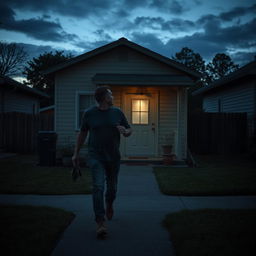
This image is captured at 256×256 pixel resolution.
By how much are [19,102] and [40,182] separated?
14.6 metres

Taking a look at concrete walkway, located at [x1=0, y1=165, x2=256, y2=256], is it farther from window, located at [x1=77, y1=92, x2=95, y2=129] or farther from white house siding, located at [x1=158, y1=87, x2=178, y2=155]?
window, located at [x1=77, y1=92, x2=95, y2=129]

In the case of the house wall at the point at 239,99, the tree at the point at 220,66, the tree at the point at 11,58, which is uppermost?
the tree at the point at 220,66

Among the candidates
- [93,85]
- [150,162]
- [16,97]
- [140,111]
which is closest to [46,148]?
[93,85]

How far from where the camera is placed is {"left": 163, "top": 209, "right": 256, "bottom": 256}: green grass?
3430mm

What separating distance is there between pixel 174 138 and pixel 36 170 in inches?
227

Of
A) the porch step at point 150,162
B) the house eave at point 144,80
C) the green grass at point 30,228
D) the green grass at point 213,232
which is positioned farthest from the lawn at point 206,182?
the house eave at point 144,80

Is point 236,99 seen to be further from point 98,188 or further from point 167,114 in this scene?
point 98,188

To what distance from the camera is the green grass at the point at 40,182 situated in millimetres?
6754

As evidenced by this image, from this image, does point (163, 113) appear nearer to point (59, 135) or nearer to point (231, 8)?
point (59, 135)

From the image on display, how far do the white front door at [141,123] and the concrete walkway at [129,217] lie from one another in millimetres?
4736

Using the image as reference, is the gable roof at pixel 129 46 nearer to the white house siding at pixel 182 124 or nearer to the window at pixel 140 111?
the white house siding at pixel 182 124

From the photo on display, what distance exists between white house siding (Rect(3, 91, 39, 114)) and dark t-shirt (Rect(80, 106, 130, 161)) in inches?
617

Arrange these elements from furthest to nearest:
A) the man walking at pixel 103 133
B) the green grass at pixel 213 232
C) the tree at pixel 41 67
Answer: the tree at pixel 41 67
the man walking at pixel 103 133
the green grass at pixel 213 232

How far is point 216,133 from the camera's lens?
15.9m
